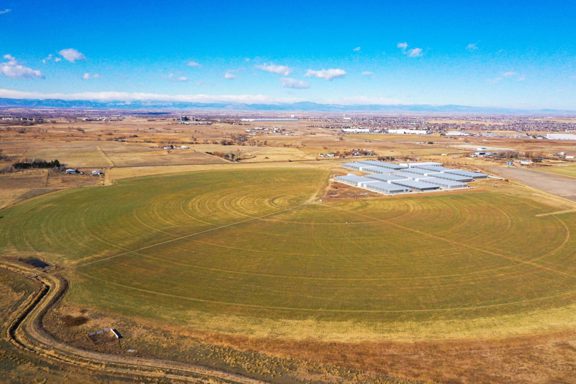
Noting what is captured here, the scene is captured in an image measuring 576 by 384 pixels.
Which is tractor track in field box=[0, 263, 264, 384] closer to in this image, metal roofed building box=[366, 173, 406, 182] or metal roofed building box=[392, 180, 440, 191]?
metal roofed building box=[392, 180, 440, 191]

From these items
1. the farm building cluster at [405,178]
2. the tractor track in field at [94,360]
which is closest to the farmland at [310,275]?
the tractor track in field at [94,360]

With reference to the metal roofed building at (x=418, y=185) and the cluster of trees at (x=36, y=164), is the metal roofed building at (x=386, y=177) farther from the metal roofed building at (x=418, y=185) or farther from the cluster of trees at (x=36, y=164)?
the cluster of trees at (x=36, y=164)

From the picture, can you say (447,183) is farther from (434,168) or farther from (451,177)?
(434,168)

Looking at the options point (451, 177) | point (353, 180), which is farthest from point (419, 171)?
point (353, 180)

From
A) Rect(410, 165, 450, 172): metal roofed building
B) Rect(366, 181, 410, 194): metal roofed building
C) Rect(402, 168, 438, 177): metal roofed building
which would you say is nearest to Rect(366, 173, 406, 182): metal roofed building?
Rect(366, 181, 410, 194): metal roofed building

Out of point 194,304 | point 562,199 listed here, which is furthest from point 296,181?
point 194,304

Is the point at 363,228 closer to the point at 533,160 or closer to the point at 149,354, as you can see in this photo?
the point at 149,354
